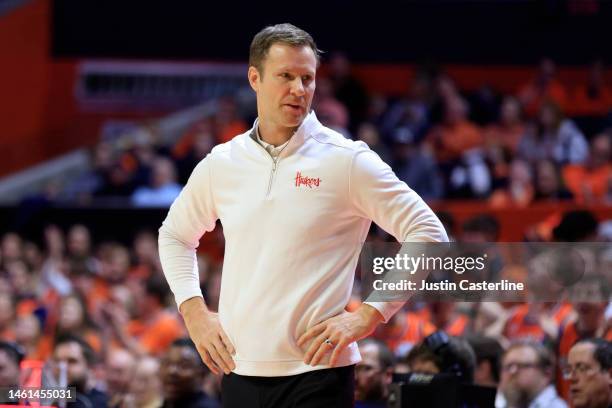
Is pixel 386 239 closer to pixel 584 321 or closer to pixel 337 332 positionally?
pixel 584 321

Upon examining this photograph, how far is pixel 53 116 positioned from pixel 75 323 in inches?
310

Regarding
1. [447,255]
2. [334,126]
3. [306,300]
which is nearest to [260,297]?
[306,300]

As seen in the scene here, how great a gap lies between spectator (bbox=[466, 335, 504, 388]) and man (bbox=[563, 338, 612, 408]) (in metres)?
1.02

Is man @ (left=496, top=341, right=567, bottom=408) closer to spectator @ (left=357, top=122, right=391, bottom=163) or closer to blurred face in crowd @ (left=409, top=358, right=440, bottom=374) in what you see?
blurred face in crowd @ (left=409, top=358, right=440, bottom=374)

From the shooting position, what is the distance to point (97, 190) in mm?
12727

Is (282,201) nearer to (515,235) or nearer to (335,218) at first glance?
(335,218)

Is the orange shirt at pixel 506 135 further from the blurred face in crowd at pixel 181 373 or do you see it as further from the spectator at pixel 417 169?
the blurred face in crowd at pixel 181 373

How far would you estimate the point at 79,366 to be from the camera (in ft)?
22.9

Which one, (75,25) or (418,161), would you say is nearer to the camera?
(418,161)

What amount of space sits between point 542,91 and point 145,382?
26.4ft

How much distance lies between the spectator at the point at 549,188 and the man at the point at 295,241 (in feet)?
23.7

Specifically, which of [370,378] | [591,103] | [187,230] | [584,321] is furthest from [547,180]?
[187,230]

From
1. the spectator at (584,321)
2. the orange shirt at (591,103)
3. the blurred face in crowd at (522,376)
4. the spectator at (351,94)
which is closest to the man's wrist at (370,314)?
the spectator at (584,321)

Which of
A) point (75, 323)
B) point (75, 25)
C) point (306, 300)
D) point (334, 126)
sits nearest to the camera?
point (306, 300)
